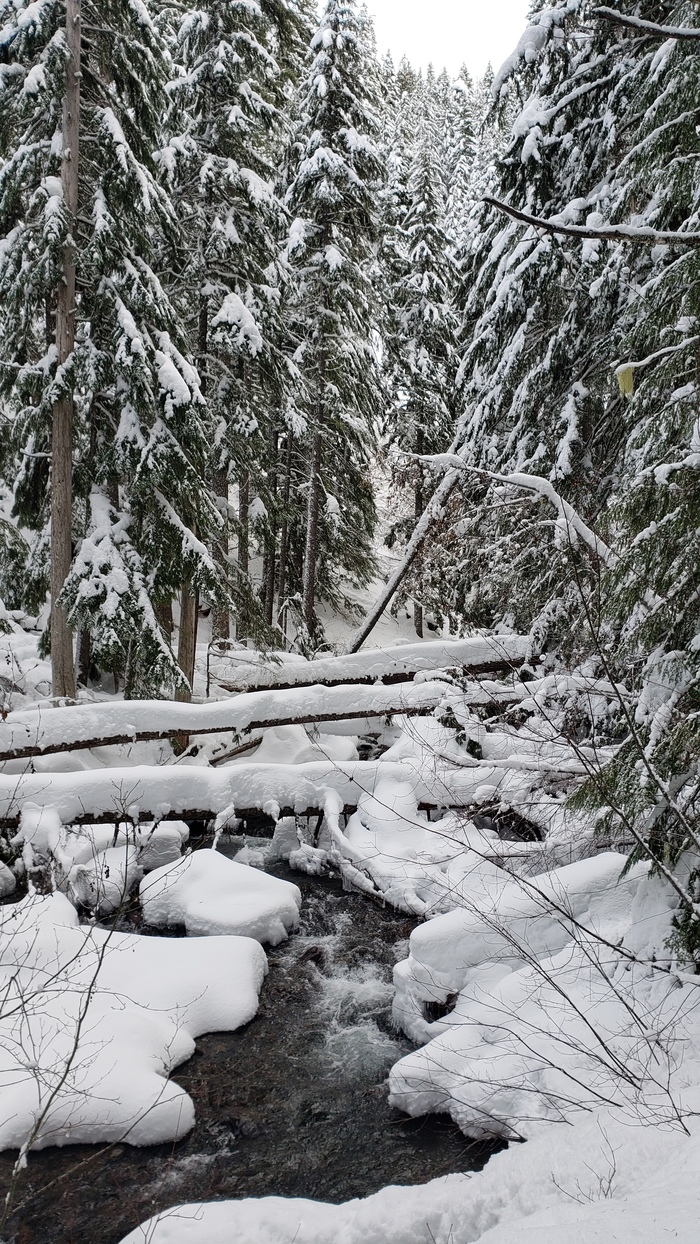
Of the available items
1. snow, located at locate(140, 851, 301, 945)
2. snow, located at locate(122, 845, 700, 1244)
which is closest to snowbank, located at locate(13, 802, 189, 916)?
snow, located at locate(140, 851, 301, 945)

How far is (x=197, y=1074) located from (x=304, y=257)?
596 inches

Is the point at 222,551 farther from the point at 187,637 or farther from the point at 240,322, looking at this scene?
the point at 240,322

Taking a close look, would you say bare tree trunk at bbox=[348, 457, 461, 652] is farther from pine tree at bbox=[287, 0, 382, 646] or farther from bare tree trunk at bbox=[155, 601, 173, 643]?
pine tree at bbox=[287, 0, 382, 646]

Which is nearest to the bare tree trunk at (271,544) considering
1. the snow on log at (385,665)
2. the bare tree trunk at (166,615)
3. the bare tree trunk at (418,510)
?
the bare tree trunk at (418,510)

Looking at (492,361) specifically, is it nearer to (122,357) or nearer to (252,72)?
(122,357)

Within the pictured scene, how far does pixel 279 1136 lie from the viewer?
5383mm

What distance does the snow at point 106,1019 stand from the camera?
5051 mm

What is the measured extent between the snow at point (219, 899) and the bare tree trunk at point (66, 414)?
3.67 meters

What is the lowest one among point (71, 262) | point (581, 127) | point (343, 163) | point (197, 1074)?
point (197, 1074)

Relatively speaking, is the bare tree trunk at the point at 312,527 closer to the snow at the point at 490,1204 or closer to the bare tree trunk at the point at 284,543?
the bare tree trunk at the point at 284,543

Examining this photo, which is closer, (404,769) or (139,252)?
→ (404,769)

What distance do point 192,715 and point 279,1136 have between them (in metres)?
5.06

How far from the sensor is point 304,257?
16047mm

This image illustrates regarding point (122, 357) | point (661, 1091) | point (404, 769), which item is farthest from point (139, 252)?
point (661, 1091)
